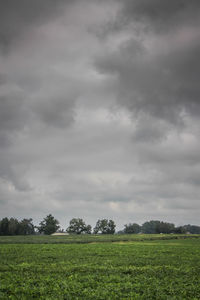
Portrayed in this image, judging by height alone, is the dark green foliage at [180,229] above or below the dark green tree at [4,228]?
below

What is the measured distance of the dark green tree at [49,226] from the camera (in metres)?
164

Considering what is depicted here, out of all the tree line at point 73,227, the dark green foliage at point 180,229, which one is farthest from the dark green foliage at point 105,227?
the dark green foliage at point 180,229

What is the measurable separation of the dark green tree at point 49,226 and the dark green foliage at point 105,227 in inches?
1118

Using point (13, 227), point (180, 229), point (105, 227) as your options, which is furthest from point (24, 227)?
point (180, 229)

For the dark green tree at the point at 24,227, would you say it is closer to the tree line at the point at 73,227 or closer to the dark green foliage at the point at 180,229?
the tree line at the point at 73,227

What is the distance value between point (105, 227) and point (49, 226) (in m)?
38.8

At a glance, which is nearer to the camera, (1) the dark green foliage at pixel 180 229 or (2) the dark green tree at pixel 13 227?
(2) the dark green tree at pixel 13 227

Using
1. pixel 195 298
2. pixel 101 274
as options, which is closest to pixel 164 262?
pixel 101 274

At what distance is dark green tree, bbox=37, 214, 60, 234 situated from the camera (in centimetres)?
16362

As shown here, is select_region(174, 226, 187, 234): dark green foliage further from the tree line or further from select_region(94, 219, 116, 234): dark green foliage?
select_region(94, 219, 116, 234): dark green foliage

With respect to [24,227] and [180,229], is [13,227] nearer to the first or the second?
[24,227]

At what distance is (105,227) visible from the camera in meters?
177

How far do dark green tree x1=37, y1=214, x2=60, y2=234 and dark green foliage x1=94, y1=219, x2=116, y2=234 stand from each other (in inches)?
1118

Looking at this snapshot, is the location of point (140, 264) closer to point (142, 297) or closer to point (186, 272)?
point (186, 272)
